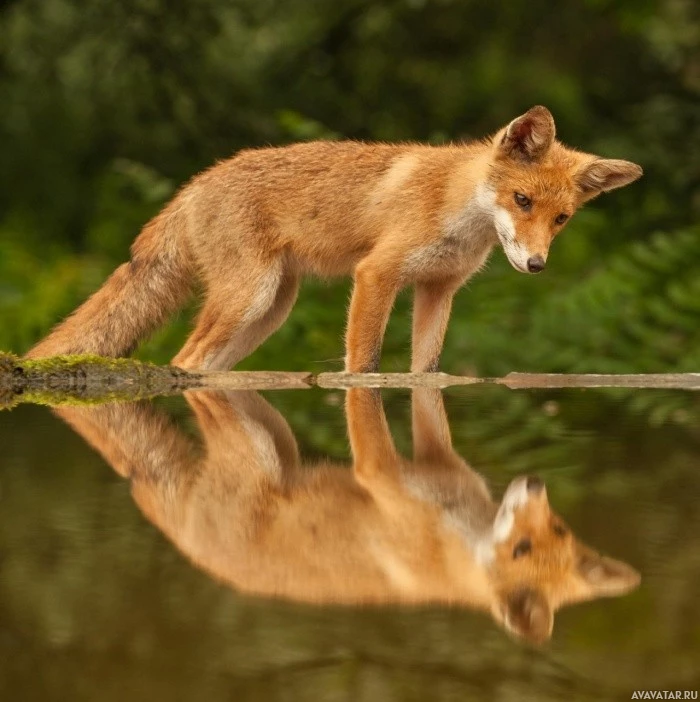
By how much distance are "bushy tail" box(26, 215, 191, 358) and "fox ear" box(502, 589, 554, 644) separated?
537cm

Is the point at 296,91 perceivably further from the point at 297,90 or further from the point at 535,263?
the point at 535,263

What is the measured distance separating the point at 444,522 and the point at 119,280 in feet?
16.9

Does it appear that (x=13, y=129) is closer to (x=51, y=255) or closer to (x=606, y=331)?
(x=51, y=255)

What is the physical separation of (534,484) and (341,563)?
1.00 metres

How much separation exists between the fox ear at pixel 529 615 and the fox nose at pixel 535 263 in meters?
4.51

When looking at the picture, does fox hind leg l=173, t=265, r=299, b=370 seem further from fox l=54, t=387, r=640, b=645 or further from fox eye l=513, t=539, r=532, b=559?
fox eye l=513, t=539, r=532, b=559

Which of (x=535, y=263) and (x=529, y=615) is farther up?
(x=535, y=263)

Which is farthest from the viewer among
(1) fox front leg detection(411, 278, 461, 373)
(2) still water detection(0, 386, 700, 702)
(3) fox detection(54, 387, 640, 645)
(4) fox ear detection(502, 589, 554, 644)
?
(1) fox front leg detection(411, 278, 461, 373)

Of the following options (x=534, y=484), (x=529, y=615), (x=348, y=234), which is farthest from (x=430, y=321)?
(x=529, y=615)

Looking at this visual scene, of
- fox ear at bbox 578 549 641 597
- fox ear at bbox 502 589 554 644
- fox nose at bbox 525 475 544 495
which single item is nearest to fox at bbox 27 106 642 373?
fox nose at bbox 525 475 544 495

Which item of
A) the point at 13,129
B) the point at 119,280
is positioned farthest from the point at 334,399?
the point at 13,129

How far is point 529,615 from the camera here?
1.82 meters

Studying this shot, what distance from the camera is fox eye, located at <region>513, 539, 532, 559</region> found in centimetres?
225

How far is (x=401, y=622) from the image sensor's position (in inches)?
70.7
